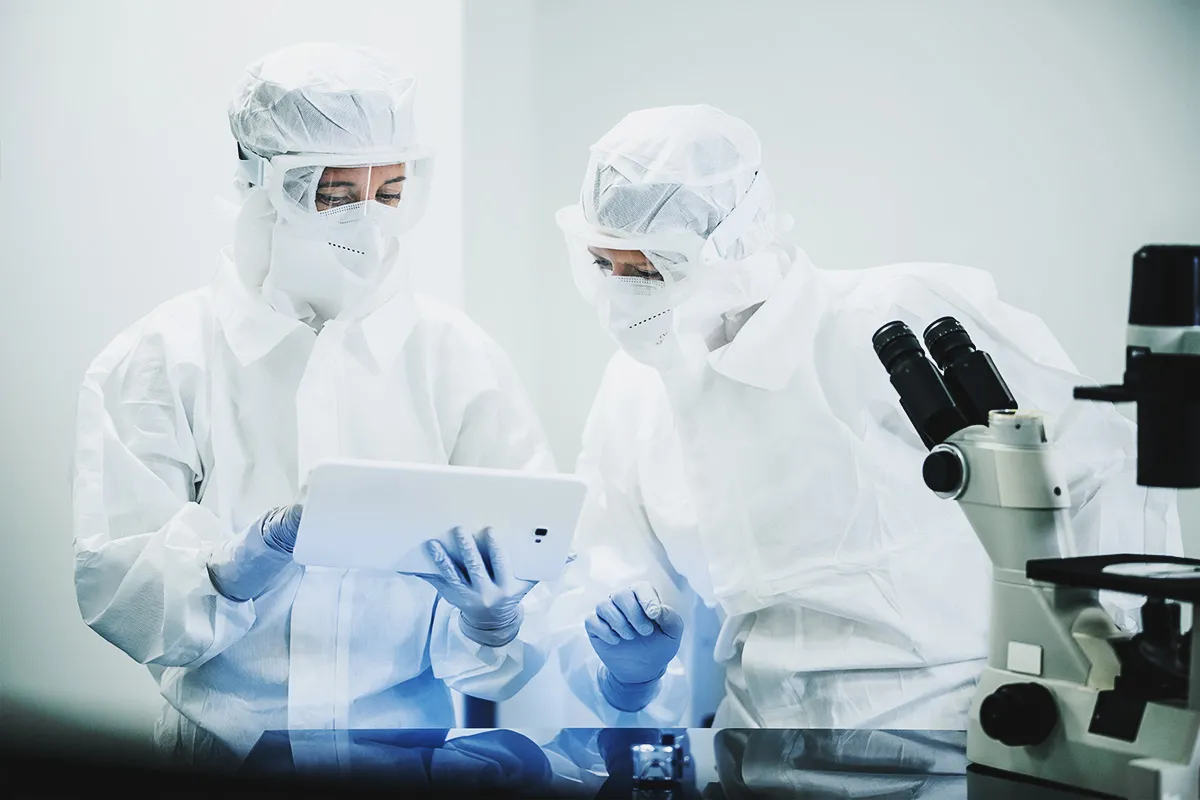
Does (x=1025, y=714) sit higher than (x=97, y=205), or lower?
lower

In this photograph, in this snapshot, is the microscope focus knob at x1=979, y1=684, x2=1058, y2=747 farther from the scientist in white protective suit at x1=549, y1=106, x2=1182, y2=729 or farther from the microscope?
the scientist in white protective suit at x1=549, y1=106, x2=1182, y2=729

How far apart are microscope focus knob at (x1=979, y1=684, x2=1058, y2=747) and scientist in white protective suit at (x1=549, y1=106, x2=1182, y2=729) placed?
0.58 meters

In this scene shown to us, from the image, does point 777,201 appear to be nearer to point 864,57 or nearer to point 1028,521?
point 864,57

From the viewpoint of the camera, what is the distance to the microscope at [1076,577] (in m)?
1.04

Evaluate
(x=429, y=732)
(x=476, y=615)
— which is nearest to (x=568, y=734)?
(x=429, y=732)

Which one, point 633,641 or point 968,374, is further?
point 633,641

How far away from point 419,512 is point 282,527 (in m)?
0.20

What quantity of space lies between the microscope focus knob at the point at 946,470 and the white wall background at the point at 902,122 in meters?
1.26

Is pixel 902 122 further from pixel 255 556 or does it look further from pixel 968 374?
pixel 255 556

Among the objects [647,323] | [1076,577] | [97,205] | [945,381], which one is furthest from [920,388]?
[97,205]

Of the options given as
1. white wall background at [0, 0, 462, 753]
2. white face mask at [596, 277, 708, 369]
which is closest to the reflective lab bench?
white face mask at [596, 277, 708, 369]

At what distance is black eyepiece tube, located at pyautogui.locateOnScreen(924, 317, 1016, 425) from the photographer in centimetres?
123

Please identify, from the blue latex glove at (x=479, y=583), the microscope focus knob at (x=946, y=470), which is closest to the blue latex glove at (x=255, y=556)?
the blue latex glove at (x=479, y=583)

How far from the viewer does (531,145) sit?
2475 millimetres
